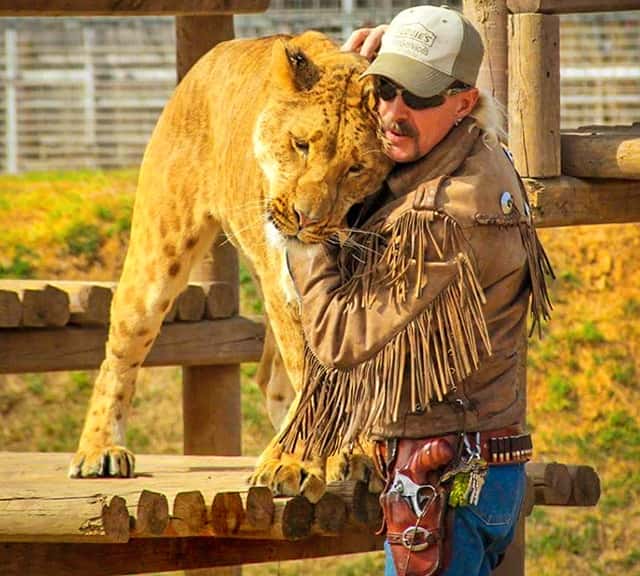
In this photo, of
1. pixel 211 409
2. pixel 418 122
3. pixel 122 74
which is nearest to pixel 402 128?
pixel 418 122

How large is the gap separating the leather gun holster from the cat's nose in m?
0.54

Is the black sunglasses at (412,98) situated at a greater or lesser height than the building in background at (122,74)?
lesser

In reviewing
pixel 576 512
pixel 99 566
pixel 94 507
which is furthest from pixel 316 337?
pixel 576 512

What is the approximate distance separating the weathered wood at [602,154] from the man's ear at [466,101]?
148 cm

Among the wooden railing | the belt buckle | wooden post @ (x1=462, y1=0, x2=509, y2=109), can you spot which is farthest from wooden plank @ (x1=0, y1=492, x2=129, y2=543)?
wooden post @ (x1=462, y1=0, x2=509, y2=109)

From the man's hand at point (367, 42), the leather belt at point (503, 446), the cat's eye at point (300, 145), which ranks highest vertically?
the man's hand at point (367, 42)

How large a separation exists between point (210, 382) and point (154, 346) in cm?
53

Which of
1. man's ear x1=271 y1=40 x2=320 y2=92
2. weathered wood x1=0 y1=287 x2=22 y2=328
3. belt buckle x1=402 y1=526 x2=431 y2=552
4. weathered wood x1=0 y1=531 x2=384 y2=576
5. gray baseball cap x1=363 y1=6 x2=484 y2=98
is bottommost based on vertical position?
weathered wood x1=0 y1=531 x2=384 y2=576

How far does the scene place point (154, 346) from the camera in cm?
698

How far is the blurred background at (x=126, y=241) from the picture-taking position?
10.6 m

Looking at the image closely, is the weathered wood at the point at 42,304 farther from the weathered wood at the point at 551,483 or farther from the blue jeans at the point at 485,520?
the blue jeans at the point at 485,520

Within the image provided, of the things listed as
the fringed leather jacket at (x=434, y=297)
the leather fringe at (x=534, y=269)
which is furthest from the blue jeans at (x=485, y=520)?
the leather fringe at (x=534, y=269)

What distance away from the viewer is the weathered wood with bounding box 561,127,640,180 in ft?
16.8

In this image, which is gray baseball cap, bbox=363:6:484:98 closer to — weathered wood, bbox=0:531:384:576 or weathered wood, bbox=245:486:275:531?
weathered wood, bbox=245:486:275:531
